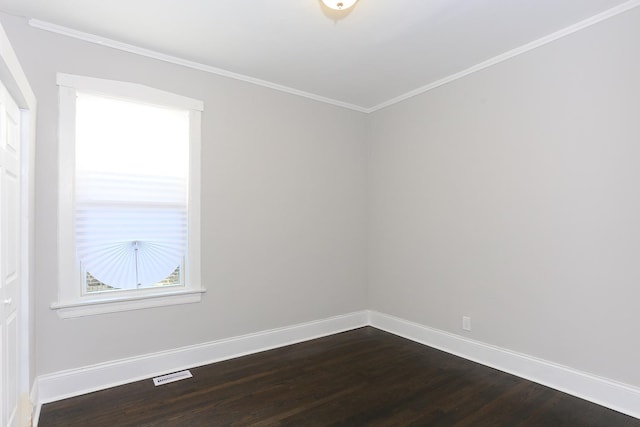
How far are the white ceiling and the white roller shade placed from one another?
594 mm

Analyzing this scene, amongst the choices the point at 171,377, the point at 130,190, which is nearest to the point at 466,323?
the point at 171,377

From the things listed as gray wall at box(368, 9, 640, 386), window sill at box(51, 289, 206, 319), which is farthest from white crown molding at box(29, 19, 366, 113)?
window sill at box(51, 289, 206, 319)

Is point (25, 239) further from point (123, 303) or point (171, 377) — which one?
point (171, 377)

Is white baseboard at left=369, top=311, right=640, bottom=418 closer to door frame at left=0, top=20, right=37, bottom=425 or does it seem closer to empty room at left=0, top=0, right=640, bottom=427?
empty room at left=0, top=0, right=640, bottom=427

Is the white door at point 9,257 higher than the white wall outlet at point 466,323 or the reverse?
higher

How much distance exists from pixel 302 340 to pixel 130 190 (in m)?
2.27

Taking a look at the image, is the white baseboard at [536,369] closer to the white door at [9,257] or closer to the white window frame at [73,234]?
the white window frame at [73,234]

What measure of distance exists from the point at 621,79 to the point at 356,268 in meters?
2.98

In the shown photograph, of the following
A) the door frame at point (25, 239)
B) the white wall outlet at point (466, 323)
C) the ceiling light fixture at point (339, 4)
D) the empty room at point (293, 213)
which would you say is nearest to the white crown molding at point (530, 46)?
the empty room at point (293, 213)

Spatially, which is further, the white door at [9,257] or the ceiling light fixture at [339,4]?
the ceiling light fixture at [339,4]

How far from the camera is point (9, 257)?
175 cm

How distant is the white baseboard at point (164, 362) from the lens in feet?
8.24

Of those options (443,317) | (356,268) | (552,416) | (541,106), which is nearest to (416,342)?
(443,317)

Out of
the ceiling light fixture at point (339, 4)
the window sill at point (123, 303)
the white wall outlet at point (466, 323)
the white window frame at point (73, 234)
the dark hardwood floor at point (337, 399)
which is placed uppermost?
the ceiling light fixture at point (339, 4)
